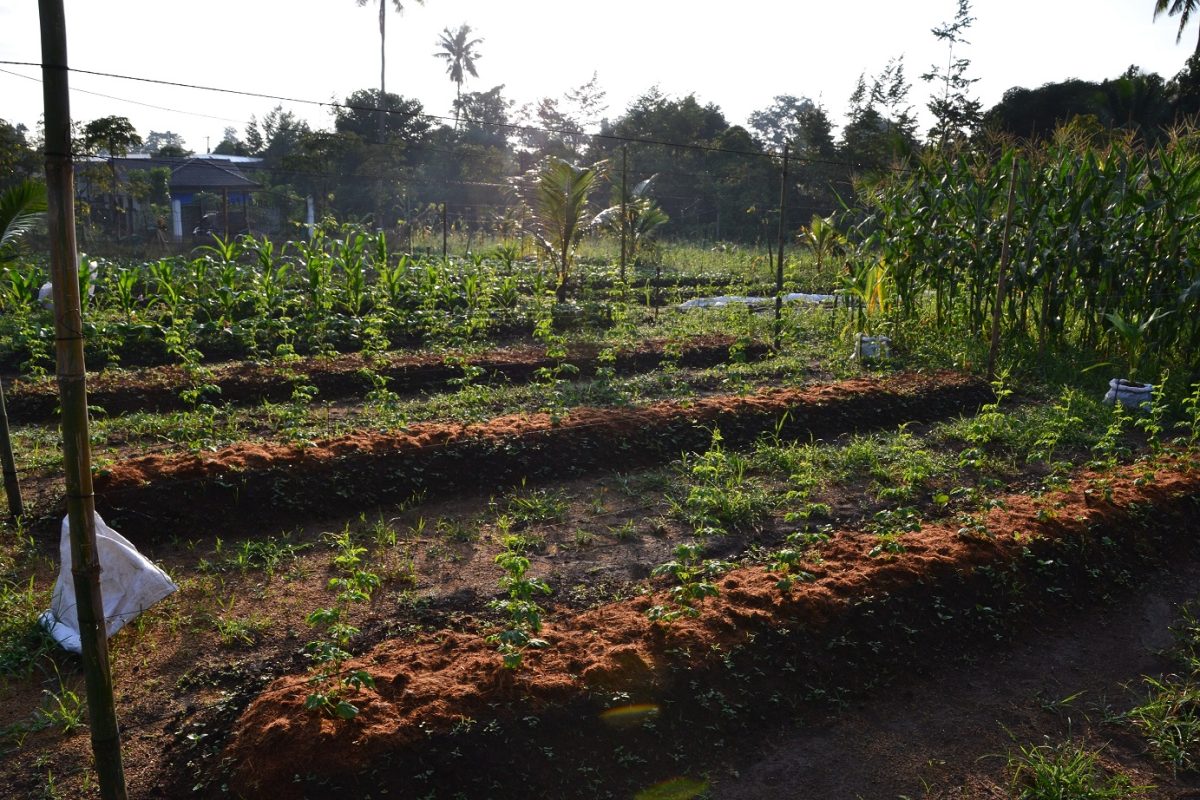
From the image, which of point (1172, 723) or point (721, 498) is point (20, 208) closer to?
point (721, 498)

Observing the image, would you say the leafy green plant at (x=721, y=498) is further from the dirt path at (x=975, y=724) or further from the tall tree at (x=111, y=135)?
the tall tree at (x=111, y=135)

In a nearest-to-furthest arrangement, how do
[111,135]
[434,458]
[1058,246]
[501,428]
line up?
[434,458], [501,428], [1058,246], [111,135]

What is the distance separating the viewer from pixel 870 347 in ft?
31.3

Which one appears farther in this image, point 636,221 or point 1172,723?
point 636,221

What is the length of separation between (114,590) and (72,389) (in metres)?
1.87

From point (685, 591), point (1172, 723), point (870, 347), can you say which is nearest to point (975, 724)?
point (1172, 723)

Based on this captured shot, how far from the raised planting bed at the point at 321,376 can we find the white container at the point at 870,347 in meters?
1.12

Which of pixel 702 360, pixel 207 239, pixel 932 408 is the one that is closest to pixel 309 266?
pixel 702 360

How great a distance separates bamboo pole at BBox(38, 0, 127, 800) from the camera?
6.68ft

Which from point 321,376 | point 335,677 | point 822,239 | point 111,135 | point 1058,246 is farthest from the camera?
point 111,135

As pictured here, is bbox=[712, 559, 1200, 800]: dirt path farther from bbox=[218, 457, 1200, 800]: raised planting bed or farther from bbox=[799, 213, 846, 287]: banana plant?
bbox=[799, 213, 846, 287]: banana plant

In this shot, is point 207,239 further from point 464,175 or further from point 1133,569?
point 1133,569

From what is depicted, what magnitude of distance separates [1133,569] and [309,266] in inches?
371

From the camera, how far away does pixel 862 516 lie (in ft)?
17.2
